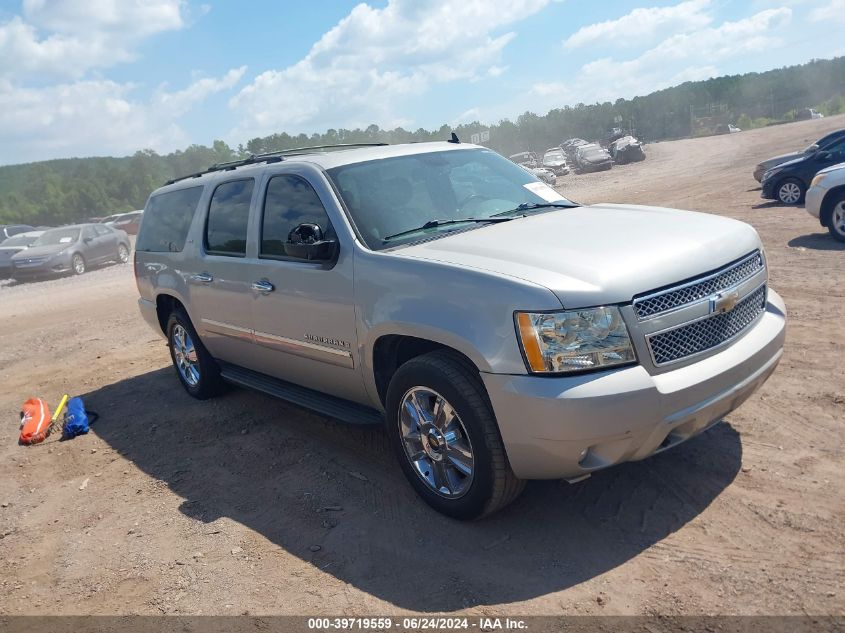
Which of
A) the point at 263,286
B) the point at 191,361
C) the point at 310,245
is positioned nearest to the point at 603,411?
the point at 310,245

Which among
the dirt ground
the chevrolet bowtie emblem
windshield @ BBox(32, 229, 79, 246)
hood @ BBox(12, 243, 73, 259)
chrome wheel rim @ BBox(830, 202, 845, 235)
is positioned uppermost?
windshield @ BBox(32, 229, 79, 246)

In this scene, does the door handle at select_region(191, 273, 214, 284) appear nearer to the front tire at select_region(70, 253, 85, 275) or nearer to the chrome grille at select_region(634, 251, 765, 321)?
the chrome grille at select_region(634, 251, 765, 321)

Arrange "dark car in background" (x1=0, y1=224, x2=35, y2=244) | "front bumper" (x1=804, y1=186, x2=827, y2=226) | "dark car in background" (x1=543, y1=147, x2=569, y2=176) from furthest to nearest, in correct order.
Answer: "dark car in background" (x1=543, y1=147, x2=569, y2=176) < "dark car in background" (x1=0, y1=224, x2=35, y2=244) < "front bumper" (x1=804, y1=186, x2=827, y2=226)

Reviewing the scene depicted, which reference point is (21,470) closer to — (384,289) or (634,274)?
(384,289)

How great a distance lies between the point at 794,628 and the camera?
274cm

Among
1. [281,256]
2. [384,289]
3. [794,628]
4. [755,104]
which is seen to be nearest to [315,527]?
[384,289]

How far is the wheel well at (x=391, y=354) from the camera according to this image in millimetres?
4055

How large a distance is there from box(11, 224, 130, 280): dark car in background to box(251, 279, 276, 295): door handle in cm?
1814

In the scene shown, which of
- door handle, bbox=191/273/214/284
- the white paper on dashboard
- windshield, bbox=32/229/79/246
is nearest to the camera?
Result: the white paper on dashboard

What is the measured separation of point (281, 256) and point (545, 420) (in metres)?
2.39

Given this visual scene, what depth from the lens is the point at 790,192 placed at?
14312 millimetres

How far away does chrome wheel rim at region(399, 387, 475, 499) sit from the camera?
3703 millimetres

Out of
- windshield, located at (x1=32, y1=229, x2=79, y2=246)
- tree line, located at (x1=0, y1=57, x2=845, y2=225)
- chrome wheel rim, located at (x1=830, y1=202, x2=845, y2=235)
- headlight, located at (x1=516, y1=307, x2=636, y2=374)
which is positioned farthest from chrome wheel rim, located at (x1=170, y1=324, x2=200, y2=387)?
tree line, located at (x1=0, y1=57, x2=845, y2=225)

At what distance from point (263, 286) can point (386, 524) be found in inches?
75.6
